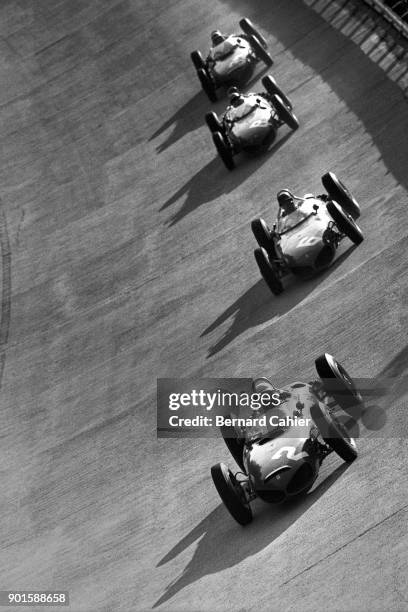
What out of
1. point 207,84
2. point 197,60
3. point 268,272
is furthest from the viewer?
point 197,60

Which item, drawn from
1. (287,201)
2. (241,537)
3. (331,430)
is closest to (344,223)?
(287,201)

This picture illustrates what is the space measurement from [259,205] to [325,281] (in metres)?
5.96

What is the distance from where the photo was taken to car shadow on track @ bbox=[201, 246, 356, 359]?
877 inches

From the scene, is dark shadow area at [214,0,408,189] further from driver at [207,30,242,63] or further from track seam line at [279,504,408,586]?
track seam line at [279,504,408,586]

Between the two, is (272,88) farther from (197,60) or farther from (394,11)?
(197,60)

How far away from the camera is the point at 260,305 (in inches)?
912

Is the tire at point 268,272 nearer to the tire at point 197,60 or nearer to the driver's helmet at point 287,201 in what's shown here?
the driver's helmet at point 287,201

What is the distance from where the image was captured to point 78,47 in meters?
44.9

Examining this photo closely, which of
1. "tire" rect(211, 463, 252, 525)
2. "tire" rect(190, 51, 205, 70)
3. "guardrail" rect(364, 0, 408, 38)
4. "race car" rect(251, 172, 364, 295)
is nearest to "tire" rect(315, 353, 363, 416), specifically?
"tire" rect(211, 463, 252, 525)

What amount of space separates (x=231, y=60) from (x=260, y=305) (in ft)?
44.8

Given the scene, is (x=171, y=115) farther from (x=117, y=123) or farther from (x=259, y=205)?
(x=259, y=205)

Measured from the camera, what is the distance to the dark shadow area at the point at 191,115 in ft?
114

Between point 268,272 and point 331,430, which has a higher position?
point 331,430

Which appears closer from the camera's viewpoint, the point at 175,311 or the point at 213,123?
the point at 175,311
